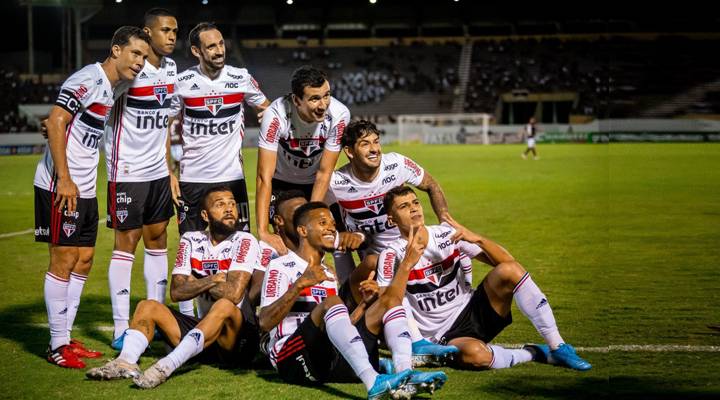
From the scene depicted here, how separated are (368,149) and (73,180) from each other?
221 centimetres

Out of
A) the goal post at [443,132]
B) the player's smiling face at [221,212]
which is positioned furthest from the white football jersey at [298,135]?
the goal post at [443,132]

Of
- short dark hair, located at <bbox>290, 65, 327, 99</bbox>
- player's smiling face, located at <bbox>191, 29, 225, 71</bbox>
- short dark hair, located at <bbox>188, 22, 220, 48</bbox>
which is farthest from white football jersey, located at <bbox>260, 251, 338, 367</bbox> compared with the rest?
short dark hair, located at <bbox>188, 22, 220, 48</bbox>

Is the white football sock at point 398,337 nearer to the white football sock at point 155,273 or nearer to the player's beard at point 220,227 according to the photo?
the player's beard at point 220,227

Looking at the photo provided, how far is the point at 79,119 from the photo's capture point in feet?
21.9

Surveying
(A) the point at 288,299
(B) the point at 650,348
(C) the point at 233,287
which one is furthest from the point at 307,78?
(B) the point at 650,348

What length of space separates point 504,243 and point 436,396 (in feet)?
25.4

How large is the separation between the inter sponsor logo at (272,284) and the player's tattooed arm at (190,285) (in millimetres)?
472

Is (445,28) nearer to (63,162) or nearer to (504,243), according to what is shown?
(504,243)

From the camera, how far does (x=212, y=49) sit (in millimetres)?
7383

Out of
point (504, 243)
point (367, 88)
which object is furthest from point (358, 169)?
point (367, 88)

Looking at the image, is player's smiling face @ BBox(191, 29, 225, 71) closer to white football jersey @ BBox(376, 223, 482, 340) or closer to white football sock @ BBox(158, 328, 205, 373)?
white football jersey @ BBox(376, 223, 482, 340)

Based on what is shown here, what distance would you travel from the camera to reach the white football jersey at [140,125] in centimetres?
713

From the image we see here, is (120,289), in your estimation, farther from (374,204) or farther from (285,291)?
(374,204)

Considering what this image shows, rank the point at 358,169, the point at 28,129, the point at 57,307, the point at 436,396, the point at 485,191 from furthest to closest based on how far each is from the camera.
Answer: the point at 28,129, the point at 485,191, the point at 358,169, the point at 57,307, the point at 436,396
